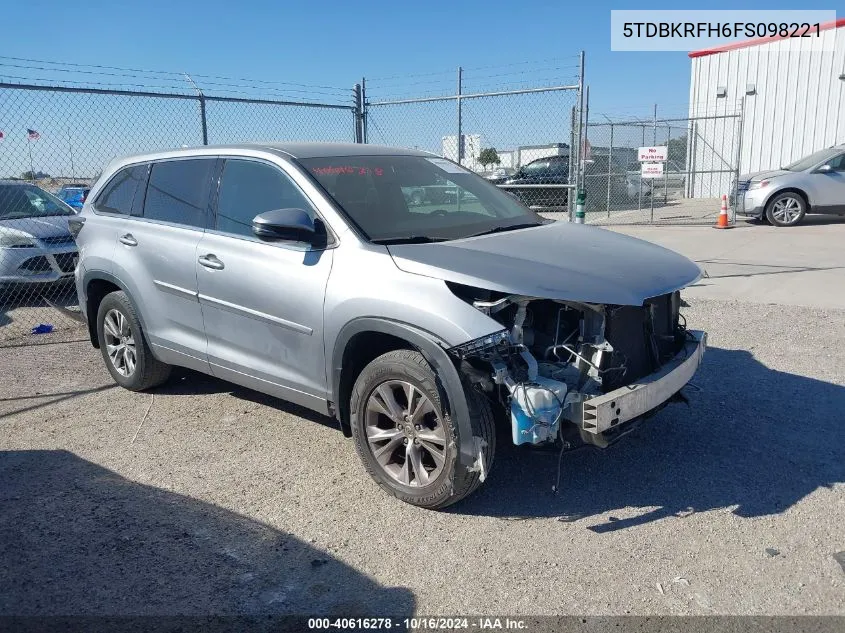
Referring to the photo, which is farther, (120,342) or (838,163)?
(838,163)

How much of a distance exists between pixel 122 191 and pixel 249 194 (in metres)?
1.62

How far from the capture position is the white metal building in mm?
21031

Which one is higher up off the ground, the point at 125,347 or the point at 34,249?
the point at 34,249

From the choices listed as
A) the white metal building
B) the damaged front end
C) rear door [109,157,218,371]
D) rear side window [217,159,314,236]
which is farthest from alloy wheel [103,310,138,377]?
the white metal building

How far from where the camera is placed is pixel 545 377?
11.5ft

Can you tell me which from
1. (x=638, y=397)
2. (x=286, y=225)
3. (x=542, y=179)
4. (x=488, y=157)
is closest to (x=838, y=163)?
(x=542, y=179)

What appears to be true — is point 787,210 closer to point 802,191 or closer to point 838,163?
point 802,191

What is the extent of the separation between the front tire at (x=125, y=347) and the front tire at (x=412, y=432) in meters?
2.27

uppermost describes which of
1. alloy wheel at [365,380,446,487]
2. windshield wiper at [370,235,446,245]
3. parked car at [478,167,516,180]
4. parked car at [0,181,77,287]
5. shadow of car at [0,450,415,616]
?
parked car at [478,167,516,180]

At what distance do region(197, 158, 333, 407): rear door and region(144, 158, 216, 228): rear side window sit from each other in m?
0.20

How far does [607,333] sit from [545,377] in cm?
38

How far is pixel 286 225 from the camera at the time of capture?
384 centimetres

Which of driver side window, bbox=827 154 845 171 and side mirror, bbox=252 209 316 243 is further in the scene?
driver side window, bbox=827 154 845 171

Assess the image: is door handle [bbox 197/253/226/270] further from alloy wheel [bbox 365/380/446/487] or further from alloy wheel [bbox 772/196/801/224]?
alloy wheel [bbox 772/196/801/224]
